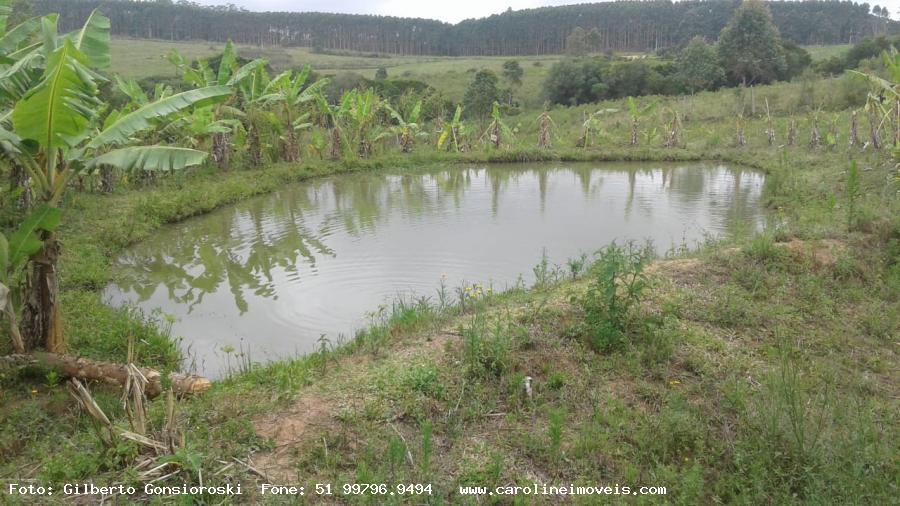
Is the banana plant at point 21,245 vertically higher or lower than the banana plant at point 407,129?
lower

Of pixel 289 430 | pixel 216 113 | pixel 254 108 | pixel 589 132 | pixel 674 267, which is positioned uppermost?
pixel 254 108

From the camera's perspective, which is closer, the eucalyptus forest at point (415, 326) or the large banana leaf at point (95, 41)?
the eucalyptus forest at point (415, 326)

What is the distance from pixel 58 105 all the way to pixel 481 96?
76.3ft

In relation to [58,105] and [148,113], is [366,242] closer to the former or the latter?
[148,113]

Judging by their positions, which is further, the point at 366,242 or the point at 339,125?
the point at 339,125

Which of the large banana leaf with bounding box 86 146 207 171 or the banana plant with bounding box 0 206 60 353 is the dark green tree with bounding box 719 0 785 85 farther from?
the banana plant with bounding box 0 206 60 353

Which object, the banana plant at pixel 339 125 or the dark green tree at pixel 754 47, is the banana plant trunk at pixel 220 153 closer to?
the banana plant at pixel 339 125

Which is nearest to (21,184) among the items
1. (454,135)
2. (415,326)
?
(415,326)

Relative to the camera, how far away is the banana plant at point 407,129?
19.3 m

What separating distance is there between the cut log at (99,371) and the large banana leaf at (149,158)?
5.05 ft

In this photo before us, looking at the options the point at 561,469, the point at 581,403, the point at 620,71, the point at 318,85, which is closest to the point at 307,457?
the point at 561,469

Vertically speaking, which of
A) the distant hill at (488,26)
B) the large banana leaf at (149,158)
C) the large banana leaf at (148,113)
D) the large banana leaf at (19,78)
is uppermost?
the distant hill at (488,26)

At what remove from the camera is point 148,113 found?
538 centimetres

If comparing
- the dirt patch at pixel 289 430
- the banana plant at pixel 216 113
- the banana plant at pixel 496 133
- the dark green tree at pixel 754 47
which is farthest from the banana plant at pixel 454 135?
the dark green tree at pixel 754 47
